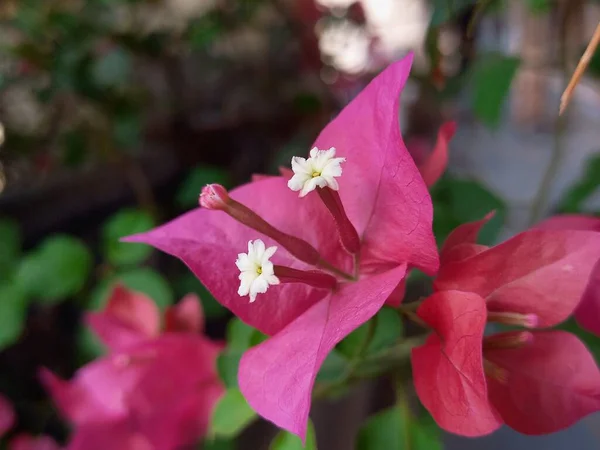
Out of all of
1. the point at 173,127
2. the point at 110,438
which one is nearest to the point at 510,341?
the point at 110,438

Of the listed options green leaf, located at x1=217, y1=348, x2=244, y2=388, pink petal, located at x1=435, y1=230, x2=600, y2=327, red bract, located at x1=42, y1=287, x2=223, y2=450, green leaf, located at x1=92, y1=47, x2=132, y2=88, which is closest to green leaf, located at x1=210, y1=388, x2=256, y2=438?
green leaf, located at x1=217, y1=348, x2=244, y2=388

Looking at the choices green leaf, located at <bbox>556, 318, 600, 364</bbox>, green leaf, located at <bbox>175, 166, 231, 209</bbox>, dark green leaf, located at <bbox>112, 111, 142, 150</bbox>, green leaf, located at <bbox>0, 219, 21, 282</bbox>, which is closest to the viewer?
green leaf, located at <bbox>556, 318, 600, 364</bbox>

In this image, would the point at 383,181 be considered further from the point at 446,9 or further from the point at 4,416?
the point at 4,416

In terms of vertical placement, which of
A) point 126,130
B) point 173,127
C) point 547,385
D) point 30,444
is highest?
point 547,385

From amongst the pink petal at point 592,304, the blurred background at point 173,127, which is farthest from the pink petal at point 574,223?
the blurred background at point 173,127

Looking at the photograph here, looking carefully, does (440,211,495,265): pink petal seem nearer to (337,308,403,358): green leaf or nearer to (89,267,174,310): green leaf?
(337,308,403,358): green leaf
